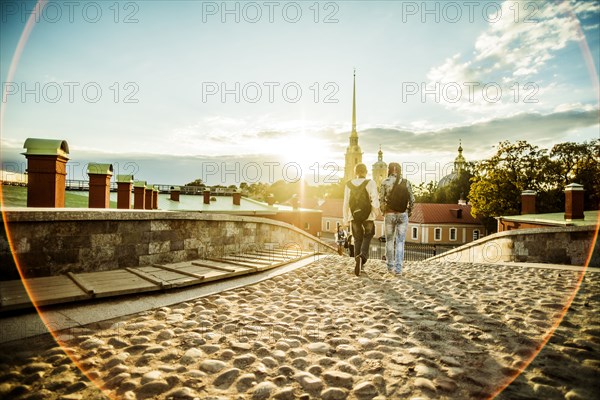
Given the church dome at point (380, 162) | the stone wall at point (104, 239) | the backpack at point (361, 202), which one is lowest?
the stone wall at point (104, 239)

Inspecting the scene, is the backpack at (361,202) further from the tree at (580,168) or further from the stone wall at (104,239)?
the tree at (580,168)

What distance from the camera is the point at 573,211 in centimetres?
1504

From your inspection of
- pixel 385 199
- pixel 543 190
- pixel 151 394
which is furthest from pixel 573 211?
pixel 543 190

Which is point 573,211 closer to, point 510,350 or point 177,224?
point 510,350

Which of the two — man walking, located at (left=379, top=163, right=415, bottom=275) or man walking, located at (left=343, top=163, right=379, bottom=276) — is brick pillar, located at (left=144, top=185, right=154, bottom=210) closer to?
man walking, located at (left=343, top=163, right=379, bottom=276)

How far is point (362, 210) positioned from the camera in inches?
231

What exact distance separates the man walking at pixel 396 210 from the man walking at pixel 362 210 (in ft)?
1.27

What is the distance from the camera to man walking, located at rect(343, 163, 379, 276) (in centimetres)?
584

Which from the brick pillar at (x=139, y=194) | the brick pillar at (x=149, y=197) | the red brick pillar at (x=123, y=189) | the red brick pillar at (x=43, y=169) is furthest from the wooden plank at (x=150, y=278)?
the brick pillar at (x=149, y=197)

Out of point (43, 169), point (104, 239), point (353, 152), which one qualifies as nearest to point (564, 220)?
point (104, 239)

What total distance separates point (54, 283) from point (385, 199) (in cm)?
555

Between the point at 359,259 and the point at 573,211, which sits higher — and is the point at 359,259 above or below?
below

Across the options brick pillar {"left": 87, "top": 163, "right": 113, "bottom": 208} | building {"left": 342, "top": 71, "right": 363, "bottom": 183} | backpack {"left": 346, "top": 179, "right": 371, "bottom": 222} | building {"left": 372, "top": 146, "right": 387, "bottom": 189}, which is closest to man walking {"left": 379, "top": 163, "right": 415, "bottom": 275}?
backpack {"left": 346, "top": 179, "right": 371, "bottom": 222}

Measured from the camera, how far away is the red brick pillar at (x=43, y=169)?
175 inches
